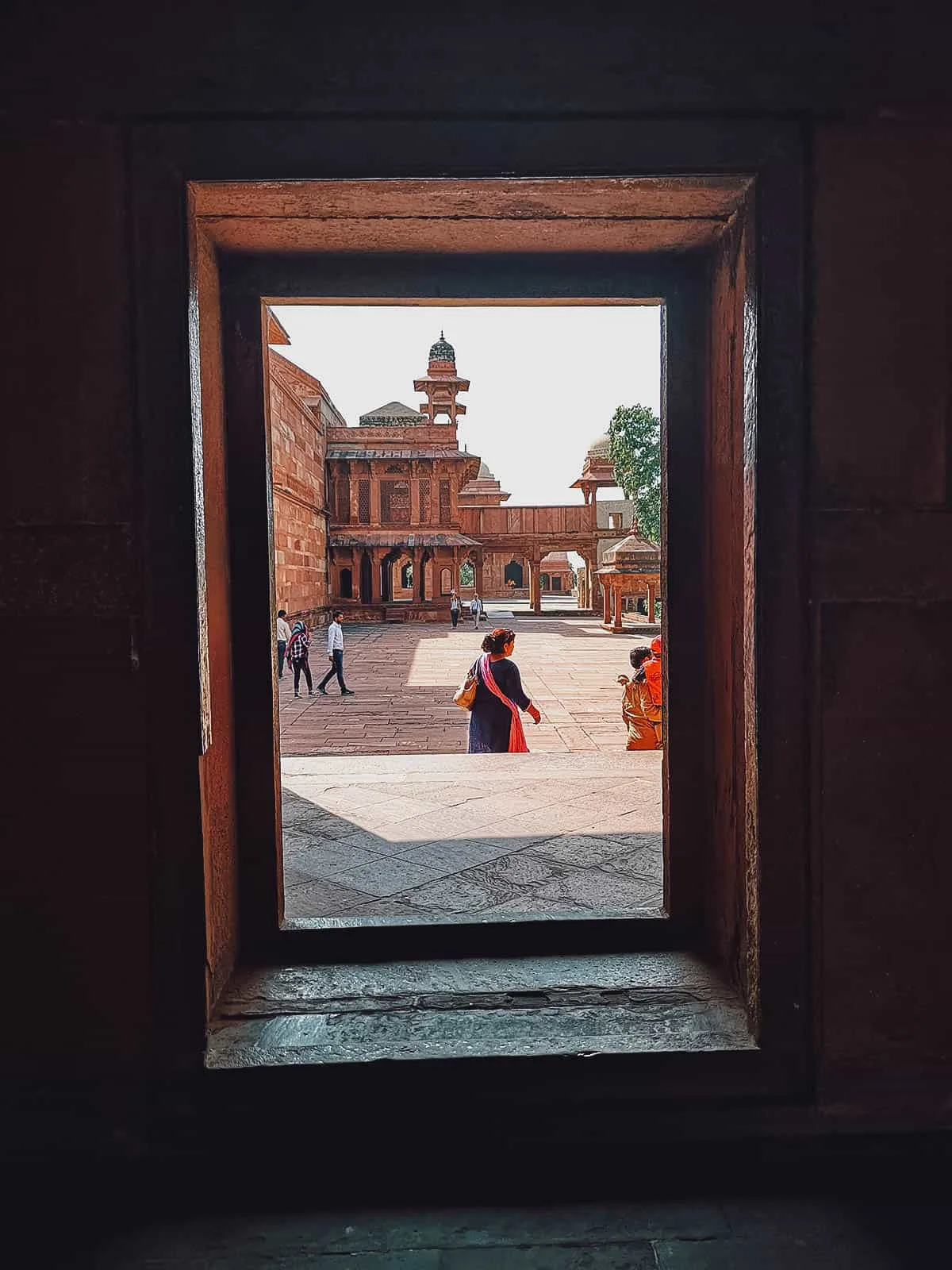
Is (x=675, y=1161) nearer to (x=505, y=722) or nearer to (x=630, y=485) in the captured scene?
(x=505, y=722)

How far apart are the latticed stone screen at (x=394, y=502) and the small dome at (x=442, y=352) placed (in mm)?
7113

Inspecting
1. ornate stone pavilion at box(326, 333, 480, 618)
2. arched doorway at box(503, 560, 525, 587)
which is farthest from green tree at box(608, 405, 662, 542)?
arched doorway at box(503, 560, 525, 587)

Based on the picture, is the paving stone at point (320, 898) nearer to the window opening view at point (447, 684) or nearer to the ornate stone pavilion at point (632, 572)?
the window opening view at point (447, 684)

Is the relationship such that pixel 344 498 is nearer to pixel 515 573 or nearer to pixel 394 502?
pixel 394 502

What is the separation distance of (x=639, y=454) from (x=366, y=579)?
10.7m

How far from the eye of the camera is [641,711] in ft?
16.2

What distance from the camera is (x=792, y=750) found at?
60.7 inches

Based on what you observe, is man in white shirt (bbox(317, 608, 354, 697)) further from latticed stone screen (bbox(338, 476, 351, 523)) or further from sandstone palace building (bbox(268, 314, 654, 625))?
latticed stone screen (bbox(338, 476, 351, 523))

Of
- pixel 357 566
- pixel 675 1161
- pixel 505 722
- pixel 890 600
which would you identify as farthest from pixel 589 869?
pixel 357 566

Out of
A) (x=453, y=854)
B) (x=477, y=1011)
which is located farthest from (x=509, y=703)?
(x=477, y=1011)

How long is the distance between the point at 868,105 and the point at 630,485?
74.8ft

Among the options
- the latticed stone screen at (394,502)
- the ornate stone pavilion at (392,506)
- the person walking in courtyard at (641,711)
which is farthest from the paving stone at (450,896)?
the latticed stone screen at (394,502)

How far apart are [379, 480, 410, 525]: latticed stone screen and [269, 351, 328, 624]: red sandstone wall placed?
7.36ft

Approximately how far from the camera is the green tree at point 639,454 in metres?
23.2
